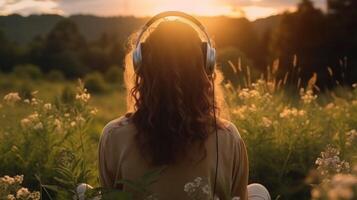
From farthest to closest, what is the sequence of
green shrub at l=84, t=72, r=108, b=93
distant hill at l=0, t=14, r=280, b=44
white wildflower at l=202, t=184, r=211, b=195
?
distant hill at l=0, t=14, r=280, b=44
green shrub at l=84, t=72, r=108, b=93
white wildflower at l=202, t=184, r=211, b=195

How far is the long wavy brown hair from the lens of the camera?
271 cm

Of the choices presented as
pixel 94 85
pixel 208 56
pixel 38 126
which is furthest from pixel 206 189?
pixel 94 85

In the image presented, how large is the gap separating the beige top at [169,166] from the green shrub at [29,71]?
4485 cm

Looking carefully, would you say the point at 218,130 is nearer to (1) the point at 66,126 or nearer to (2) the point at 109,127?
(2) the point at 109,127

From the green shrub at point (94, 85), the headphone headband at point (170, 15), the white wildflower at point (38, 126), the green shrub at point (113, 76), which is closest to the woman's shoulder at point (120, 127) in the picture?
the headphone headband at point (170, 15)

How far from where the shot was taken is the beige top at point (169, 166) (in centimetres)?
276

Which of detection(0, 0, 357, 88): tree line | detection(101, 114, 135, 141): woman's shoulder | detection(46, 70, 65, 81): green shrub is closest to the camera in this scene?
detection(101, 114, 135, 141): woman's shoulder

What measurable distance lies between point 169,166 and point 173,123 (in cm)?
19

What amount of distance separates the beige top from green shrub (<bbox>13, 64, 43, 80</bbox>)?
147 ft

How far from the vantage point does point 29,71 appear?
48.7m

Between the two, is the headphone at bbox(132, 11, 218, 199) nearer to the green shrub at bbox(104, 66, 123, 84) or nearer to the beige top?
the beige top

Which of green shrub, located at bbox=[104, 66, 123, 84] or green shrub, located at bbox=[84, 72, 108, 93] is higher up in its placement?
green shrub, located at bbox=[84, 72, 108, 93]

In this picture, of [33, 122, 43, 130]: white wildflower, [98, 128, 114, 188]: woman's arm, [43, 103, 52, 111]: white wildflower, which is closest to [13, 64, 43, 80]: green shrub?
[43, 103, 52, 111]: white wildflower

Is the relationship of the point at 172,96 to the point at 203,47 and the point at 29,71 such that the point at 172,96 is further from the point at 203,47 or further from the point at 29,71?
the point at 29,71
